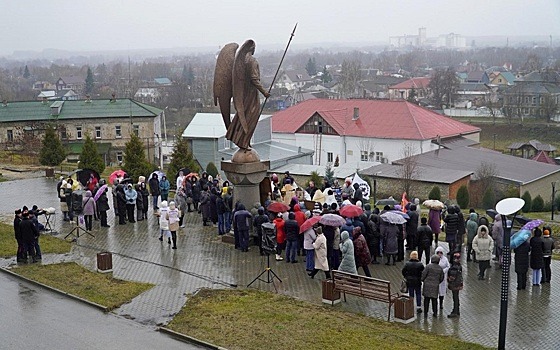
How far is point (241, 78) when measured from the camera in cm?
1919

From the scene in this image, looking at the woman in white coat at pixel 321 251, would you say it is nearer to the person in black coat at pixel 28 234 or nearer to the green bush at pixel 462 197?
the person in black coat at pixel 28 234

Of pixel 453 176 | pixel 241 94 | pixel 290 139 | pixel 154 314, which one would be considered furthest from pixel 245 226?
pixel 290 139

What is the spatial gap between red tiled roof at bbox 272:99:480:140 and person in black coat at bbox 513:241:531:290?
43.1 meters

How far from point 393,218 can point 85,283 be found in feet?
24.2

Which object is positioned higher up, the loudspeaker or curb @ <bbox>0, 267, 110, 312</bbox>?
the loudspeaker

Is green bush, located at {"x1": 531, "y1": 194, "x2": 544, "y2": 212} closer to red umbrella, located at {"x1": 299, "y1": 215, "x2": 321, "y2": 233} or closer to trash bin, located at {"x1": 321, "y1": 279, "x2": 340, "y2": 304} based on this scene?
red umbrella, located at {"x1": 299, "y1": 215, "x2": 321, "y2": 233}

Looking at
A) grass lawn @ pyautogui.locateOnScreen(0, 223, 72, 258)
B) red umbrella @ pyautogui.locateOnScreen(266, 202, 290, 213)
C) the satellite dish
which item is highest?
the satellite dish

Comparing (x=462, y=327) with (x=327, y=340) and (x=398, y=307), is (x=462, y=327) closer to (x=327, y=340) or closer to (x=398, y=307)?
(x=398, y=307)

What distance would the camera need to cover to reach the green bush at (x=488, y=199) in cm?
3830

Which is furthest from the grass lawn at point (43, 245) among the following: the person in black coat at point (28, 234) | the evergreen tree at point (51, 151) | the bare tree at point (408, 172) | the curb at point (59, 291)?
the bare tree at point (408, 172)

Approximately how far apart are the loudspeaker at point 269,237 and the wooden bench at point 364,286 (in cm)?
301

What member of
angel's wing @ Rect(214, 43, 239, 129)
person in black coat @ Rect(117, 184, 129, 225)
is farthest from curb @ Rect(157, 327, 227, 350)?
person in black coat @ Rect(117, 184, 129, 225)

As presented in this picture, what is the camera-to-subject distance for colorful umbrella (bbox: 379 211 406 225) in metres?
16.7

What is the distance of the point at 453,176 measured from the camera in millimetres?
41219
